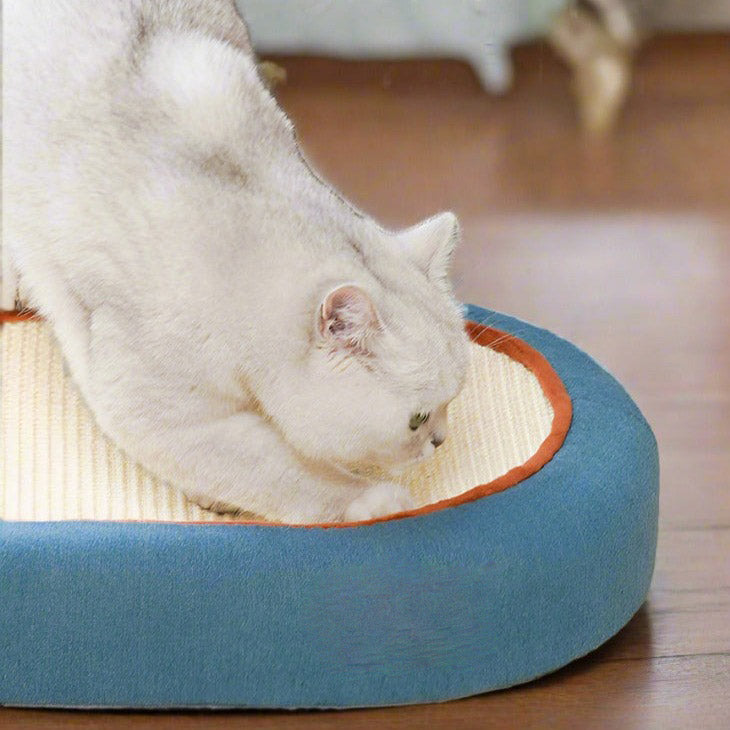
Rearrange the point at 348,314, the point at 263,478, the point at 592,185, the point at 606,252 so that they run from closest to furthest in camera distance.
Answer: the point at 348,314 → the point at 263,478 → the point at 606,252 → the point at 592,185

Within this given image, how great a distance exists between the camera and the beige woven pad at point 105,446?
1.57m

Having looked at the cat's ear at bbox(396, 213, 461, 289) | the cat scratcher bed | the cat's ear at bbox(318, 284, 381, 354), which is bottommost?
the cat scratcher bed

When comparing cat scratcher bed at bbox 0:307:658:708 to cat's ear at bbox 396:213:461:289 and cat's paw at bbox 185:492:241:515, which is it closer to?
cat's paw at bbox 185:492:241:515

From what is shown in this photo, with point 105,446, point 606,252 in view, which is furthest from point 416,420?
point 606,252

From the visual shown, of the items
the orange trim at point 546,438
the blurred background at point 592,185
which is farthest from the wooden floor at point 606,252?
the orange trim at point 546,438

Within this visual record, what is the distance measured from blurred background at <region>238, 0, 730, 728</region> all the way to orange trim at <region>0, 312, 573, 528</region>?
22cm

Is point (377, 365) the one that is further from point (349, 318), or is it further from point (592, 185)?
point (592, 185)

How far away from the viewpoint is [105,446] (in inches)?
66.0

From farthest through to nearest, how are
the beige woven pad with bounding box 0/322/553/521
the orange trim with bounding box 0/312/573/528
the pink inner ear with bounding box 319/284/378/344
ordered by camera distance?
the beige woven pad with bounding box 0/322/553/521, the orange trim with bounding box 0/312/573/528, the pink inner ear with bounding box 319/284/378/344

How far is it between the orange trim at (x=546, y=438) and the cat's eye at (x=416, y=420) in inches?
3.8

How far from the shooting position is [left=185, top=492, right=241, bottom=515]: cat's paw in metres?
1.50

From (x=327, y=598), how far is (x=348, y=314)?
0.96 feet

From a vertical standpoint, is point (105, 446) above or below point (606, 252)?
below

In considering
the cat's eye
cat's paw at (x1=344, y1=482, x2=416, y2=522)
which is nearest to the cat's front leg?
cat's paw at (x1=344, y1=482, x2=416, y2=522)
